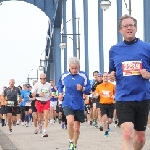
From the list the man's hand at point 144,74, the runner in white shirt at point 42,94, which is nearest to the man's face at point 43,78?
the runner in white shirt at point 42,94

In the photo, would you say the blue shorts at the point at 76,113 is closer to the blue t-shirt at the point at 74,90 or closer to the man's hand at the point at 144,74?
the blue t-shirt at the point at 74,90

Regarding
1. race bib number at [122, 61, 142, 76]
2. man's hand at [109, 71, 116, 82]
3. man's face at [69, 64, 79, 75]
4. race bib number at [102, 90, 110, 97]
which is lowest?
race bib number at [102, 90, 110, 97]

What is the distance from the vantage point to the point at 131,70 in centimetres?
693

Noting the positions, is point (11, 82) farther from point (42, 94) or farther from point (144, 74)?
point (144, 74)

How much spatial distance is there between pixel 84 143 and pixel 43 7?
51246mm

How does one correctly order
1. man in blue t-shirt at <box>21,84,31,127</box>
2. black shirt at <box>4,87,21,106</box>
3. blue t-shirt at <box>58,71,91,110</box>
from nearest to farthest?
blue t-shirt at <box>58,71,91,110</box>, black shirt at <box>4,87,21,106</box>, man in blue t-shirt at <box>21,84,31,127</box>

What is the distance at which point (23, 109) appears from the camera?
29031 mm

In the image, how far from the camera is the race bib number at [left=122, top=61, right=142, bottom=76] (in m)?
6.93

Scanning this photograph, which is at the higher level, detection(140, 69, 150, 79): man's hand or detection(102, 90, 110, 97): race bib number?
detection(140, 69, 150, 79): man's hand

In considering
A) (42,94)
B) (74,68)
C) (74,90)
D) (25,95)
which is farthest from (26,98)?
(74,68)

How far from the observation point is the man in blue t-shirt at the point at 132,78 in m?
6.92

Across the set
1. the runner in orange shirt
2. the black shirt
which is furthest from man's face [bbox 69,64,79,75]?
the black shirt


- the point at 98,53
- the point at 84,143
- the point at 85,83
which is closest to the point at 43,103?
the point at 84,143

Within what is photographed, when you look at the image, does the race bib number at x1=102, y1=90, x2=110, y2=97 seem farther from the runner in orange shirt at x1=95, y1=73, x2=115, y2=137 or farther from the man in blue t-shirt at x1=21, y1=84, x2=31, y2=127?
the man in blue t-shirt at x1=21, y1=84, x2=31, y2=127
